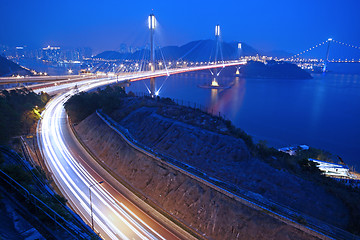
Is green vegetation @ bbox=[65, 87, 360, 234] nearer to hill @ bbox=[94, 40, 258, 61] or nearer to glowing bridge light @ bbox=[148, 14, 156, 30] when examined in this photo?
glowing bridge light @ bbox=[148, 14, 156, 30]

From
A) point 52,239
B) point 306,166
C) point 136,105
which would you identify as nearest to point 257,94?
point 136,105

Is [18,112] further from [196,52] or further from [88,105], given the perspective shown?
[196,52]

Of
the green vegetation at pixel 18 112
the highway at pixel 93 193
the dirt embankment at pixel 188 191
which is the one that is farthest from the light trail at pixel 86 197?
the green vegetation at pixel 18 112

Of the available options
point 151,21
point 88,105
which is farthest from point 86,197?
point 151,21

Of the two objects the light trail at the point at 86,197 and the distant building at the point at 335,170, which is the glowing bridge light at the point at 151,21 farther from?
the distant building at the point at 335,170

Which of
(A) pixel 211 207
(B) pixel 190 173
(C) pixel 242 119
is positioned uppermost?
(B) pixel 190 173

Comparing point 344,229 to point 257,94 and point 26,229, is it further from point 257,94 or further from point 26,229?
point 257,94

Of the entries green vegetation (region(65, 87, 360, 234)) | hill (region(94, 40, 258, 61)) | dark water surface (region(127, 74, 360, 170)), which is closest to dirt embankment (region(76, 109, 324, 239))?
green vegetation (region(65, 87, 360, 234))
